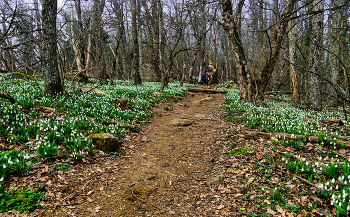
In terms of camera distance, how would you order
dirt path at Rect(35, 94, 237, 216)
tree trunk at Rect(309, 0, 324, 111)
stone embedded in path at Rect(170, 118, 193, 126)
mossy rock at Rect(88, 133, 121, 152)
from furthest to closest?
tree trunk at Rect(309, 0, 324, 111)
stone embedded in path at Rect(170, 118, 193, 126)
mossy rock at Rect(88, 133, 121, 152)
dirt path at Rect(35, 94, 237, 216)

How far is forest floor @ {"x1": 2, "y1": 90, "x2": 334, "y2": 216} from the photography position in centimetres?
295

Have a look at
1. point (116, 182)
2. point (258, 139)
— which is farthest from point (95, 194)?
point (258, 139)

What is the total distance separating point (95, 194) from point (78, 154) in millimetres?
1205

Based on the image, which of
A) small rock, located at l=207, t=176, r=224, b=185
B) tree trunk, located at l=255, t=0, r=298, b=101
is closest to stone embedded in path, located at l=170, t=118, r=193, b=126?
small rock, located at l=207, t=176, r=224, b=185

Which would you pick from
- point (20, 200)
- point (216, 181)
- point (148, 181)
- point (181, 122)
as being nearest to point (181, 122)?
point (181, 122)

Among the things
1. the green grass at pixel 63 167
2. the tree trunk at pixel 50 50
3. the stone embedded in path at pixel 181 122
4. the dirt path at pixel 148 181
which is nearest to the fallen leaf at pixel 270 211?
the dirt path at pixel 148 181

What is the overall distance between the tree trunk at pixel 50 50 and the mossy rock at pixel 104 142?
4304 millimetres

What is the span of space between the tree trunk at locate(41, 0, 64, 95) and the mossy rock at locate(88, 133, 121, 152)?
430 centimetres

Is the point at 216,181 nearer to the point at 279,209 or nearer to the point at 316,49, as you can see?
the point at 279,209

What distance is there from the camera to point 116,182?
3.99 metres

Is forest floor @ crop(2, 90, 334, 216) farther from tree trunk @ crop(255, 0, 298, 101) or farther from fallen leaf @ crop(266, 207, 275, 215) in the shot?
tree trunk @ crop(255, 0, 298, 101)

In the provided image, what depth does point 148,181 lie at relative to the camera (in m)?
4.04

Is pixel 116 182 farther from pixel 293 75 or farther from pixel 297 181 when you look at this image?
pixel 293 75

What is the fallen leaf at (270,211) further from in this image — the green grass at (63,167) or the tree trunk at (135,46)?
the tree trunk at (135,46)
